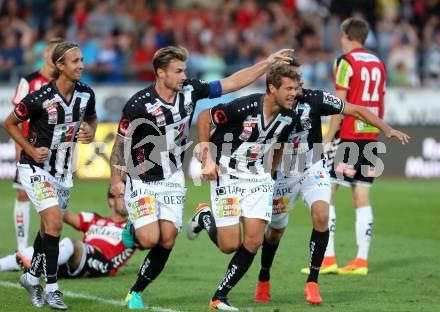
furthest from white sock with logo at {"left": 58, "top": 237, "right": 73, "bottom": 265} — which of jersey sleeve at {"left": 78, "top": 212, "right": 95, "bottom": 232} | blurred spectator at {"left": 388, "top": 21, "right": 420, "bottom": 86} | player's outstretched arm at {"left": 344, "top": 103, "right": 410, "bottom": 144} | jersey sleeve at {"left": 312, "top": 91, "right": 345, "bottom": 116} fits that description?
blurred spectator at {"left": 388, "top": 21, "right": 420, "bottom": 86}

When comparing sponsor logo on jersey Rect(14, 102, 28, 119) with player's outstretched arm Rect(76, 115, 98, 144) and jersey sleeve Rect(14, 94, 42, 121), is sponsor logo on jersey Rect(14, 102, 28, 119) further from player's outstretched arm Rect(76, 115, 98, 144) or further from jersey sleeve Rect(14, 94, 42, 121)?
player's outstretched arm Rect(76, 115, 98, 144)

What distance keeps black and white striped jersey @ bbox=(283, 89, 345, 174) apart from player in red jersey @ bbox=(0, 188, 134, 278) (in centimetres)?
212

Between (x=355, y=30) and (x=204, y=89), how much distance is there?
2.94 metres

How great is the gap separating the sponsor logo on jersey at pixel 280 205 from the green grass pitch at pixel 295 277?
0.82 meters

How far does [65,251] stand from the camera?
10188mm

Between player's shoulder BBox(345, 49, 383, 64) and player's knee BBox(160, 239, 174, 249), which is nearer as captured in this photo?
player's knee BBox(160, 239, 174, 249)

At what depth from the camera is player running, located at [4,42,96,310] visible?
28.9ft

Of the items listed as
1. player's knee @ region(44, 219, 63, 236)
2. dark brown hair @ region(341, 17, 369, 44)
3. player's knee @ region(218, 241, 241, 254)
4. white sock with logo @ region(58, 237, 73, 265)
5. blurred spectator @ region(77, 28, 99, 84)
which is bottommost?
white sock with logo @ region(58, 237, 73, 265)

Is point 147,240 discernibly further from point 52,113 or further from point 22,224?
point 22,224

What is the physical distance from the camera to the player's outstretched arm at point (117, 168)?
875cm

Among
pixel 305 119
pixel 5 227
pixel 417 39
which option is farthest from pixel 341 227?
pixel 417 39

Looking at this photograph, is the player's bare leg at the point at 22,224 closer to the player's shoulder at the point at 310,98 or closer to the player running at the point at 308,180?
the player running at the point at 308,180

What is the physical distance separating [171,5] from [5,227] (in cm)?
1298

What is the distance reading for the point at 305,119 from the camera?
9.13 metres
